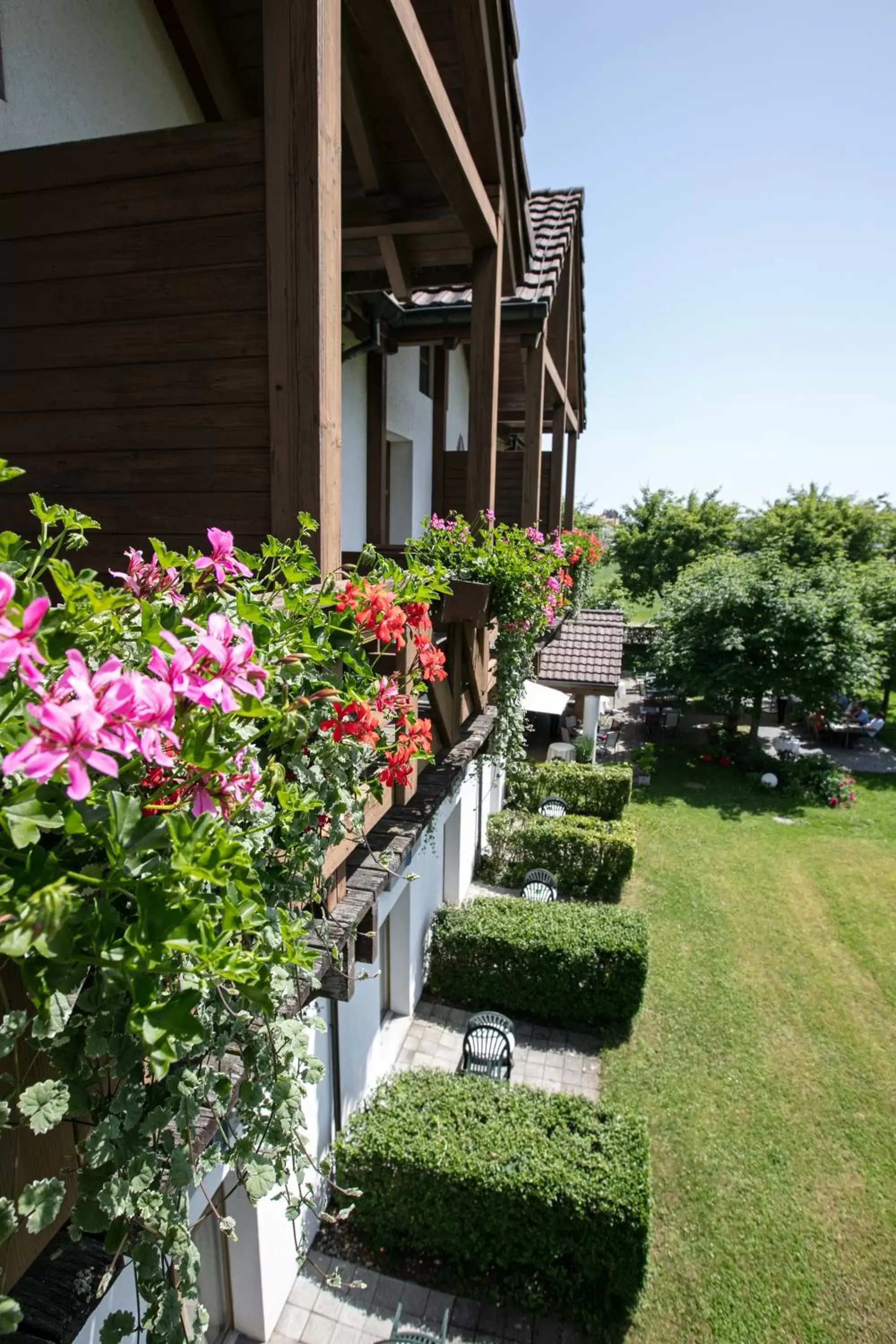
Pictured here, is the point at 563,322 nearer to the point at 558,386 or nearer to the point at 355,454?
the point at 558,386

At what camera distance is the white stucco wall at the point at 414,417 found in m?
10.5

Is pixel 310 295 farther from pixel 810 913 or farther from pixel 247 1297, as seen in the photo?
pixel 810 913

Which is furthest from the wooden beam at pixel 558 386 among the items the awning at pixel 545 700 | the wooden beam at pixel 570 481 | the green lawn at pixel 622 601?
the green lawn at pixel 622 601

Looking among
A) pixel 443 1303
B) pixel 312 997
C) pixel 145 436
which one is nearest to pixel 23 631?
pixel 145 436

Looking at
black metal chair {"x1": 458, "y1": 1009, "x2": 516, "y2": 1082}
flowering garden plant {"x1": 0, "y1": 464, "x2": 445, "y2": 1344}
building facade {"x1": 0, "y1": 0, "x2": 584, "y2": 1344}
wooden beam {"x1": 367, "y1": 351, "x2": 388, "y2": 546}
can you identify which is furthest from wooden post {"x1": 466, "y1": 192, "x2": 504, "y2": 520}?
black metal chair {"x1": 458, "y1": 1009, "x2": 516, "y2": 1082}

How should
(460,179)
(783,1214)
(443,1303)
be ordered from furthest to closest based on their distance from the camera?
(783,1214) → (443,1303) → (460,179)

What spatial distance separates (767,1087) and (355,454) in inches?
352

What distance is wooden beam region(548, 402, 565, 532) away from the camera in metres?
11.5

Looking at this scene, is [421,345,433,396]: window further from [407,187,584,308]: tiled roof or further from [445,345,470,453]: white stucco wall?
[407,187,584,308]: tiled roof

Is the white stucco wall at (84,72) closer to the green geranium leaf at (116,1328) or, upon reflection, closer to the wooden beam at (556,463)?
the green geranium leaf at (116,1328)

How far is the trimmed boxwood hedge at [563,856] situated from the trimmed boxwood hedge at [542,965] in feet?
Answer: 8.93

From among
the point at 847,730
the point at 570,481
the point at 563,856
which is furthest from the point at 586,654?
the point at 847,730

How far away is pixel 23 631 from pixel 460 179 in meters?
4.84

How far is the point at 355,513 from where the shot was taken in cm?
958
